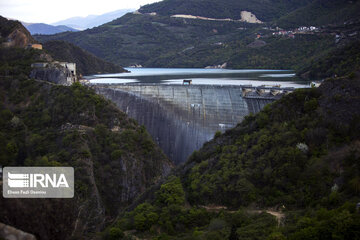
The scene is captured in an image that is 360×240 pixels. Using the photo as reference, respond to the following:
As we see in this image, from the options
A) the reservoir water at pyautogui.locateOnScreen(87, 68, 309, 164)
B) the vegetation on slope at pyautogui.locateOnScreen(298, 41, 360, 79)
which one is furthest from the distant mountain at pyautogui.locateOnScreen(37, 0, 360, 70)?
the reservoir water at pyautogui.locateOnScreen(87, 68, 309, 164)

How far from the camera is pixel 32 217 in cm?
2673

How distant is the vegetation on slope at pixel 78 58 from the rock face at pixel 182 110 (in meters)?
25.6

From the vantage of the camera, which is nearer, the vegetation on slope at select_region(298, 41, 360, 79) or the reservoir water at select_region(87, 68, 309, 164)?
the reservoir water at select_region(87, 68, 309, 164)

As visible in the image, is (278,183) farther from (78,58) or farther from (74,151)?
(78,58)

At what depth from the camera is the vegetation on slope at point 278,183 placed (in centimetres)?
1741

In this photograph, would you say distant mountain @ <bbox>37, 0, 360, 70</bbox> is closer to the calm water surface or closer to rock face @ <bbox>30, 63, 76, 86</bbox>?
the calm water surface

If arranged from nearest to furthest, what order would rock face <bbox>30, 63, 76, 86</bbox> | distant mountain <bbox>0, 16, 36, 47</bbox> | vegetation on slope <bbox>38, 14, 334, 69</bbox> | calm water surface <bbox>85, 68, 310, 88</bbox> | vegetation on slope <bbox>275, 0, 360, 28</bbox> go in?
rock face <bbox>30, 63, 76, 86</bbox>, distant mountain <bbox>0, 16, 36, 47</bbox>, calm water surface <bbox>85, 68, 310, 88</bbox>, vegetation on slope <bbox>275, 0, 360, 28</bbox>, vegetation on slope <bbox>38, 14, 334, 69</bbox>

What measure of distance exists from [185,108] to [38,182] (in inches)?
772

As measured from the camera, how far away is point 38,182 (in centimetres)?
2738

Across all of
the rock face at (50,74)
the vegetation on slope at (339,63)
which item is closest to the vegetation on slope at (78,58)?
the rock face at (50,74)

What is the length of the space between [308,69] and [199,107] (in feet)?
103

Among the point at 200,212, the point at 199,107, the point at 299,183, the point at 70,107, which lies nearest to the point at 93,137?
the point at 70,107

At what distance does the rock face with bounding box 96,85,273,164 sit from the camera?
40.6m

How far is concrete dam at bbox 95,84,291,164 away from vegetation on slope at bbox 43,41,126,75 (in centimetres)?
2569
